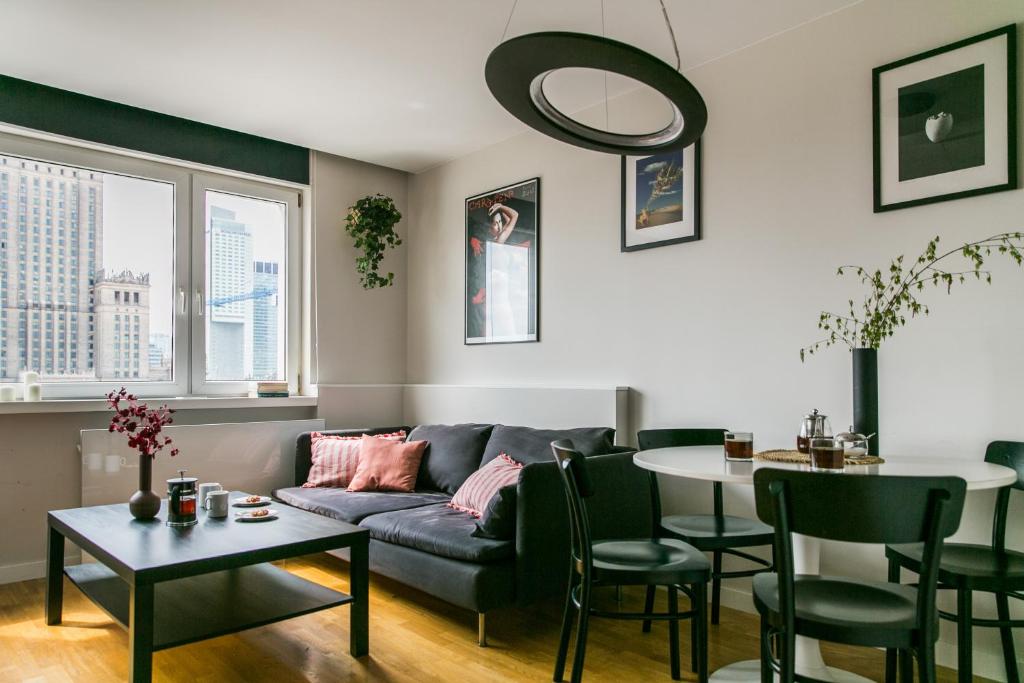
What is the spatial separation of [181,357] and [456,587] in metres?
2.49

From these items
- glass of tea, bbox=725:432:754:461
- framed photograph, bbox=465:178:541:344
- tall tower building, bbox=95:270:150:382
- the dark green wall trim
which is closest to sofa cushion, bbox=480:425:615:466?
framed photograph, bbox=465:178:541:344

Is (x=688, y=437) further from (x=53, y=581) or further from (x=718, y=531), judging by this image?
(x=53, y=581)

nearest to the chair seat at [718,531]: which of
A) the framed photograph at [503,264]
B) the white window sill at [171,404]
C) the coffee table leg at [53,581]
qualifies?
the framed photograph at [503,264]

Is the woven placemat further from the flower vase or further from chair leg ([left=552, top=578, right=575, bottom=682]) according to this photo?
the flower vase

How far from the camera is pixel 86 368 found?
3.89 m

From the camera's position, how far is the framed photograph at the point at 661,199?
341cm

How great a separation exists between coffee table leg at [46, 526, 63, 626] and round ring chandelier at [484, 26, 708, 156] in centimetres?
261

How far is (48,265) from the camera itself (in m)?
3.78

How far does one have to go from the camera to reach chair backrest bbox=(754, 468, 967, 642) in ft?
5.02

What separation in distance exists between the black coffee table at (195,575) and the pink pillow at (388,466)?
900 millimetres

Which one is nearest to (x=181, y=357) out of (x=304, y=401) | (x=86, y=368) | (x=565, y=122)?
(x=86, y=368)

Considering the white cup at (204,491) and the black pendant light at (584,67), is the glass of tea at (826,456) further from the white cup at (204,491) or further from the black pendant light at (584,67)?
the white cup at (204,491)

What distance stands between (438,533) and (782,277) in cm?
187

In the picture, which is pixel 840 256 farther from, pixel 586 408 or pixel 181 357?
pixel 181 357
